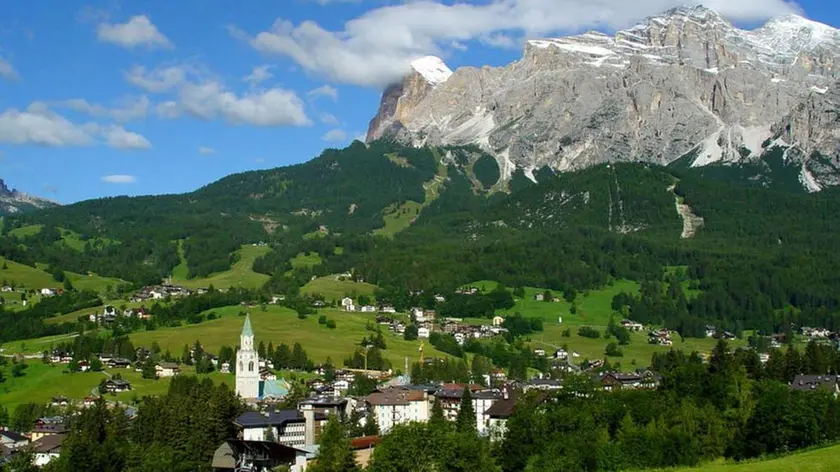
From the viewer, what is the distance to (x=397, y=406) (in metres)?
138

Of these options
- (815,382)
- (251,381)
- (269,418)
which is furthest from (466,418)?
(251,381)

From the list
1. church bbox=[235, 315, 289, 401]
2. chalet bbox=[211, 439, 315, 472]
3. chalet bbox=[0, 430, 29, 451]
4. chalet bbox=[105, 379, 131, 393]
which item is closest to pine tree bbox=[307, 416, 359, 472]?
chalet bbox=[211, 439, 315, 472]

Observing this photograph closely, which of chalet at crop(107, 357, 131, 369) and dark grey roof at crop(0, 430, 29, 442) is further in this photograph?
chalet at crop(107, 357, 131, 369)

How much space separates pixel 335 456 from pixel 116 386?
A: 85735 millimetres

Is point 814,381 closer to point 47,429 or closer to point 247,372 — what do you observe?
point 247,372

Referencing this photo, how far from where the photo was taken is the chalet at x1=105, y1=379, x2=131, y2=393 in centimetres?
16312

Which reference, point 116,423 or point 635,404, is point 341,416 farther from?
point 635,404

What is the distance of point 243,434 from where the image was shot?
370ft

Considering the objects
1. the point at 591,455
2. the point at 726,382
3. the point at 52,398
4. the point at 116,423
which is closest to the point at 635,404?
the point at 726,382

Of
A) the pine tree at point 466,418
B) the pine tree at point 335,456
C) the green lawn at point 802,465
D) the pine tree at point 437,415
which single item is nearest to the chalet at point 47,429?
the pine tree at point 437,415

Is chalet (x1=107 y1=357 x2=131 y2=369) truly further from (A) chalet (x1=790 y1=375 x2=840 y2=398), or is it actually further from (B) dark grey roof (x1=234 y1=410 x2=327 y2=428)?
(A) chalet (x1=790 y1=375 x2=840 y2=398)

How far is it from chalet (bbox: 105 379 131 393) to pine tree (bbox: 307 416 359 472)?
254 ft

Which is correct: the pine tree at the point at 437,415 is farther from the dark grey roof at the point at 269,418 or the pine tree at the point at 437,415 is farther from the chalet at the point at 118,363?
the chalet at the point at 118,363

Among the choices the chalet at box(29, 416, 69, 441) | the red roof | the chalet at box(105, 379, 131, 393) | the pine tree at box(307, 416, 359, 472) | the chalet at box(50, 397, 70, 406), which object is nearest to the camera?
the pine tree at box(307, 416, 359, 472)
